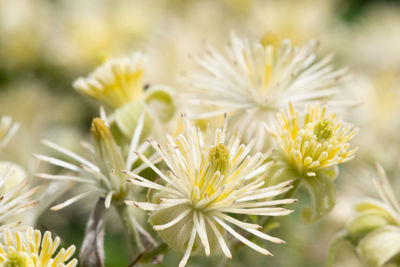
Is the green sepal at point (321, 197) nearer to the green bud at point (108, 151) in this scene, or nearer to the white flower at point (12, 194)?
the green bud at point (108, 151)

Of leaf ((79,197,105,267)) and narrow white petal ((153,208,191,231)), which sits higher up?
leaf ((79,197,105,267))

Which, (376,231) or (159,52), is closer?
(376,231)

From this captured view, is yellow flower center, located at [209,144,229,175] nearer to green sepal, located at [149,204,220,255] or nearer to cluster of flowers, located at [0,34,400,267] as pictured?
cluster of flowers, located at [0,34,400,267]

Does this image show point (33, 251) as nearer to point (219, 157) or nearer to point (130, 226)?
point (130, 226)

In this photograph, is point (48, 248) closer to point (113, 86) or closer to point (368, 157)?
Answer: point (113, 86)

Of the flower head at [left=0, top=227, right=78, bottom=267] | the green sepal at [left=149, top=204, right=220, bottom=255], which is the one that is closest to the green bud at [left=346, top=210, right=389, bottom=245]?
the green sepal at [left=149, top=204, right=220, bottom=255]

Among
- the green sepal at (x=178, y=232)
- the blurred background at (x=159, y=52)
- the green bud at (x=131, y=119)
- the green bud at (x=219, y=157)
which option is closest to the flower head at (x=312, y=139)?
the green bud at (x=219, y=157)

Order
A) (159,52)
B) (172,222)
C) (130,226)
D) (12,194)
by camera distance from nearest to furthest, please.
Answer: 1. (172,222)
2. (12,194)
3. (130,226)
4. (159,52)

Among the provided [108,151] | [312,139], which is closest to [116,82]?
[108,151]
